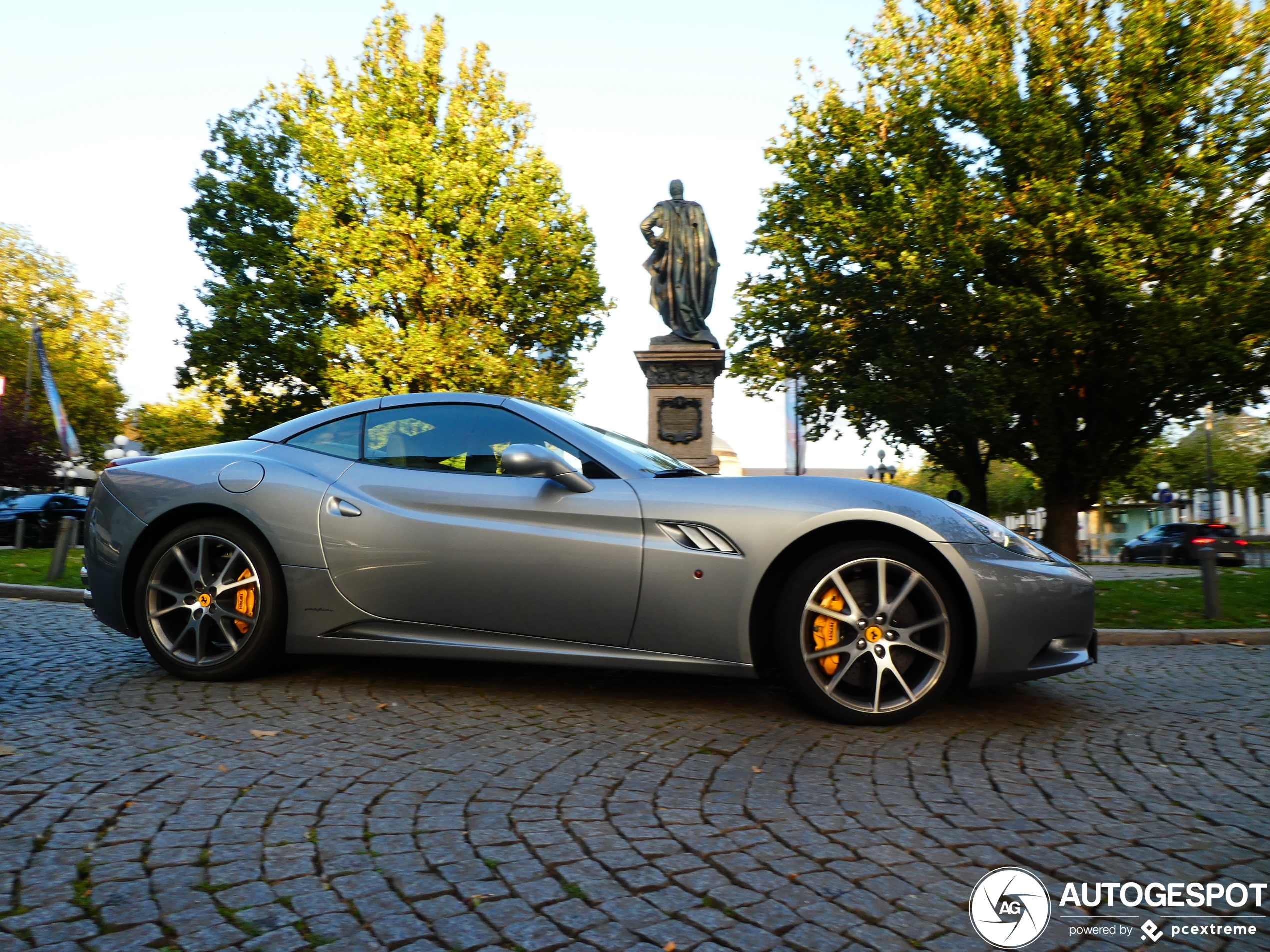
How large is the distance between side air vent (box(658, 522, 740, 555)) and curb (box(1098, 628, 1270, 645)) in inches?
172

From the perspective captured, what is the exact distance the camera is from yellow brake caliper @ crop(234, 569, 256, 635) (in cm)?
445

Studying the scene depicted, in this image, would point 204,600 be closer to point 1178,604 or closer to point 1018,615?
point 1018,615

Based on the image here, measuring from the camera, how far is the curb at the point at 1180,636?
7.07m

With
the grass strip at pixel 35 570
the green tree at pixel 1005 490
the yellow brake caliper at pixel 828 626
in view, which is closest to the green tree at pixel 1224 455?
the green tree at pixel 1005 490

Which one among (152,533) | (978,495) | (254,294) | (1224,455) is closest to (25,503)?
(254,294)

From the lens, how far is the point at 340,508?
437 cm

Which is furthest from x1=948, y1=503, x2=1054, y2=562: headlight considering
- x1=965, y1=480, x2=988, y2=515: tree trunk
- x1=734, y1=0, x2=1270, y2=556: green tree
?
x1=965, y1=480, x2=988, y2=515: tree trunk

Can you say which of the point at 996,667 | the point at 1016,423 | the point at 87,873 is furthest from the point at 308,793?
the point at 1016,423

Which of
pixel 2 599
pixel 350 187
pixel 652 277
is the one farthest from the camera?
pixel 350 187

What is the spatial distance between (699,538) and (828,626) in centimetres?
62

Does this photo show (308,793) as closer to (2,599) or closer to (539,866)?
(539,866)

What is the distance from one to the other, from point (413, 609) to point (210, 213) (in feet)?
90.1

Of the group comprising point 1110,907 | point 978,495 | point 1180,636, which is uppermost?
point 978,495

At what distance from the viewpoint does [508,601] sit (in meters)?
4.09
